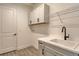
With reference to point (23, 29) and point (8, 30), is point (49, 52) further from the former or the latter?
point (8, 30)

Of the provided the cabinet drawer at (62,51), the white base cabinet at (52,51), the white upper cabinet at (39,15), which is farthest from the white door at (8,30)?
the cabinet drawer at (62,51)

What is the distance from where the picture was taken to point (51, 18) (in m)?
1.60

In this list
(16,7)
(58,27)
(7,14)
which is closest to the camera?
(16,7)

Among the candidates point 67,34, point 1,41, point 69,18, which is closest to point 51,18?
point 69,18

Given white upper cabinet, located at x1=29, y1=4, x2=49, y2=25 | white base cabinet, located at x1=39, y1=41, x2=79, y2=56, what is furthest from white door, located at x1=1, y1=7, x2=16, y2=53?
white base cabinet, located at x1=39, y1=41, x2=79, y2=56

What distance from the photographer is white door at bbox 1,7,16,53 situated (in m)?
1.42

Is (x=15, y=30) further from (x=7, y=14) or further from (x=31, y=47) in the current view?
(x=31, y=47)

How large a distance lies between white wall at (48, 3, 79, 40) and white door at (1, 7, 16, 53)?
70 centimetres

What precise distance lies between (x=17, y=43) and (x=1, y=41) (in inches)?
10.8

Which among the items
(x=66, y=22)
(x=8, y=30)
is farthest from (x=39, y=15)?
(x=8, y=30)

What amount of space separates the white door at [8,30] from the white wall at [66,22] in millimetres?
700

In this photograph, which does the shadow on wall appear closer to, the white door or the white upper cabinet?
the white upper cabinet

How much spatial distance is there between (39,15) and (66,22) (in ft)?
1.79

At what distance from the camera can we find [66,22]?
154cm
